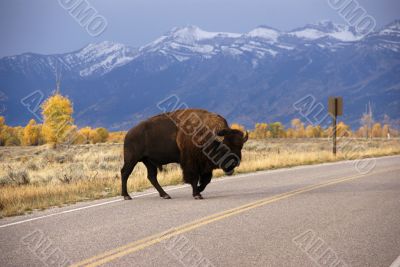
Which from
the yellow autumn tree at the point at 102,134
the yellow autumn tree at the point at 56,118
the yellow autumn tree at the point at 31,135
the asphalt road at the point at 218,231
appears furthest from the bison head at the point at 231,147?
the yellow autumn tree at the point at 31,135

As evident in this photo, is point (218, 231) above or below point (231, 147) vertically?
below

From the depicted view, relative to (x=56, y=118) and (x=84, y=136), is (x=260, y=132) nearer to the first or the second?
(x=84, y=136)

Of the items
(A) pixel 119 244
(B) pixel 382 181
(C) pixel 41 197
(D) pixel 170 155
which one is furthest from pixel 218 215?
(B) pixel 382 181

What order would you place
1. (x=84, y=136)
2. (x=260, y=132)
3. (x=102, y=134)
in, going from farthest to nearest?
(x=260, y=132), (x=102, y=134), (x=84, y=136)

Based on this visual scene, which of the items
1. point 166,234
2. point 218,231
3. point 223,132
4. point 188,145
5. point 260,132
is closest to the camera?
point 166,234

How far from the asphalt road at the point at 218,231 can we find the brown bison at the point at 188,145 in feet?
2.17

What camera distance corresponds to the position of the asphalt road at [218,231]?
262 inches

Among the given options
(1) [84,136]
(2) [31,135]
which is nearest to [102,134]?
(2) [31,135]

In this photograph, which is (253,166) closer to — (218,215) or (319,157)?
(319,157)

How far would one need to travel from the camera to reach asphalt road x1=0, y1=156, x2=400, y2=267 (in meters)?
6.66

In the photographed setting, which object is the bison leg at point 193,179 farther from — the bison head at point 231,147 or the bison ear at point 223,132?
the bison ear at point 223,132

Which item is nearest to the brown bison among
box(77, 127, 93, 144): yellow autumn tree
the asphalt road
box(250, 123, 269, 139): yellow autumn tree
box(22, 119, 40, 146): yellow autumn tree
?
the asphalt road

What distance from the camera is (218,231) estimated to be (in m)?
8.21

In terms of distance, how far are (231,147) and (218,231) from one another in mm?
3663
